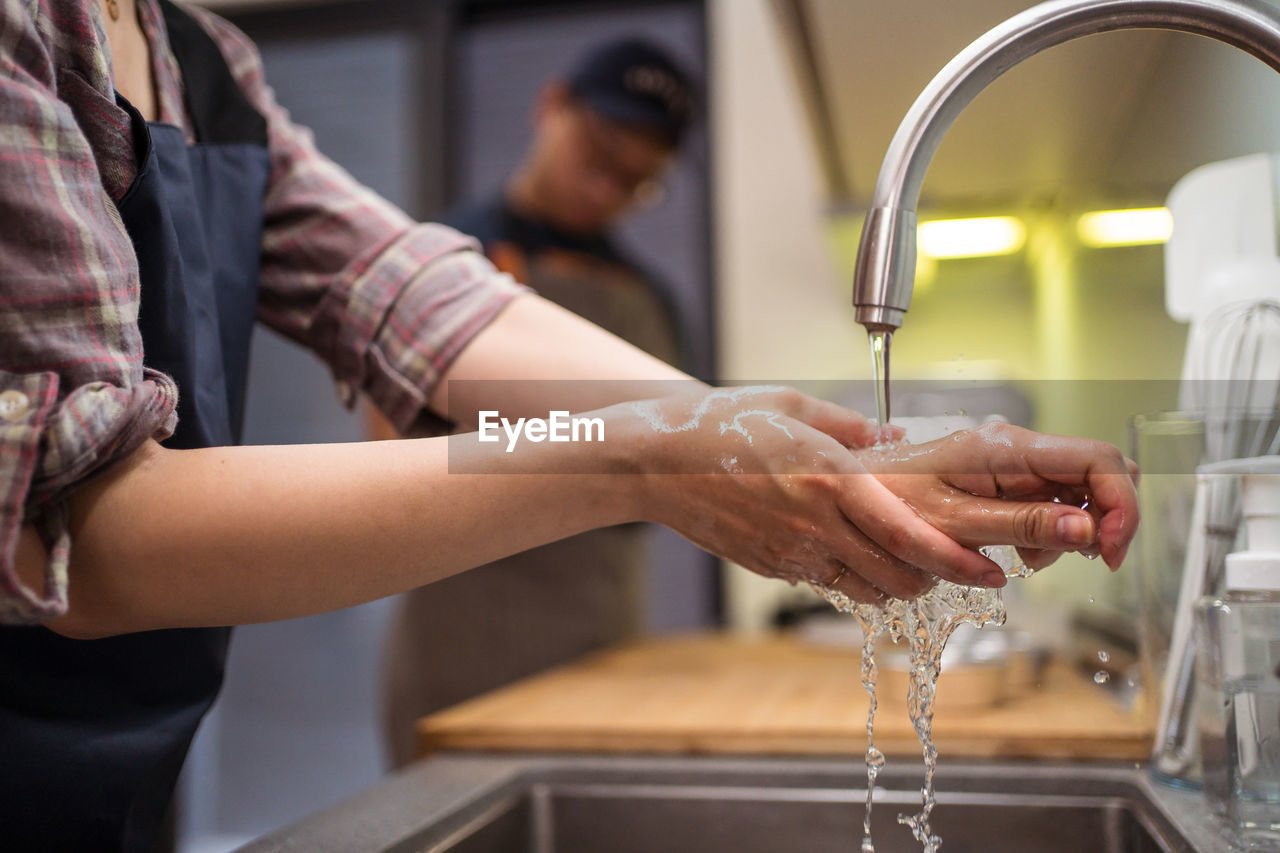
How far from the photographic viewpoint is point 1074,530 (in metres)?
0.42

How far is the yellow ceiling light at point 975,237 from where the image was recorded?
133 cm

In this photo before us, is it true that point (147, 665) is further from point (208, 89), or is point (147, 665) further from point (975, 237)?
point (975, 237)

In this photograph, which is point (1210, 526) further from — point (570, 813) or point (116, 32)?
point (116, 32)

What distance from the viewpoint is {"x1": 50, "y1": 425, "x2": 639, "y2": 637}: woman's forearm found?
1.30 feet

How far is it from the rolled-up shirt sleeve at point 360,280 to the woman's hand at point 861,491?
245mm

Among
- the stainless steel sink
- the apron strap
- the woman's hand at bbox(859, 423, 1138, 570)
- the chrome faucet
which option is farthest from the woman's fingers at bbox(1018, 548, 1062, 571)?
the apron strap

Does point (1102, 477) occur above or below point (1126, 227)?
below

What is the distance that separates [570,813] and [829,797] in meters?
0.19

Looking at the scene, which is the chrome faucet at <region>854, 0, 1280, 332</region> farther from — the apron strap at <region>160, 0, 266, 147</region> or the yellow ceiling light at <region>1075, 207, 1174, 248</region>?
the apron strap at <region>160, 0, 266, 147</region>

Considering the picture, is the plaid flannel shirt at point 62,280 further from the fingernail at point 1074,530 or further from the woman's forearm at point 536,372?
the fingernail at point 1074,530

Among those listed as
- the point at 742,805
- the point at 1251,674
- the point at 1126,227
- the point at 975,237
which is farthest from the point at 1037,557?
the point at 975,237

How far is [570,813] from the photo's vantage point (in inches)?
28.6

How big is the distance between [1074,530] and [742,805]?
39cm

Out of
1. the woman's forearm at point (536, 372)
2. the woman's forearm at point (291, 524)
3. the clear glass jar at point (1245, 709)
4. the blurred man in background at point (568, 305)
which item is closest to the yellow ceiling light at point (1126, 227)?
the clear glass jar at point (1245, 709)
